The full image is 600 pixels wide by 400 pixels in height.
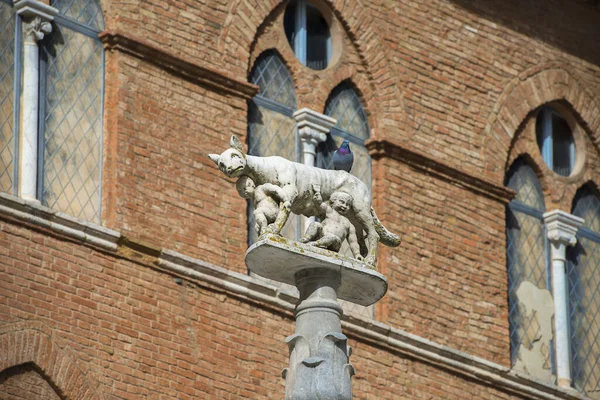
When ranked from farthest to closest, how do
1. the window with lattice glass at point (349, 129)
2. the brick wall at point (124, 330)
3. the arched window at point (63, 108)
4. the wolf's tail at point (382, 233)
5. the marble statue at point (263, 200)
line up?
the window with lattice glass at point (349, 129) < the arched window at point (63, 108) < the brick wall at point (124, 330) < the wolf's tail at point (382, 233) < the marble statue at point (263, 200)

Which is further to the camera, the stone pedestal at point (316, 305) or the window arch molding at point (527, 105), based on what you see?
the window arch molding at point (527, 105)

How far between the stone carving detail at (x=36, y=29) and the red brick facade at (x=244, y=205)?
0.62m

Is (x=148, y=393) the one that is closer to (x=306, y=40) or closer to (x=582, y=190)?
(x=306, y=40)

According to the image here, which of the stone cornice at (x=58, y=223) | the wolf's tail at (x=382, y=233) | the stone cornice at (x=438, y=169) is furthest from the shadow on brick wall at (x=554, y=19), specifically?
the wolf's tail at (x=382, y=233)

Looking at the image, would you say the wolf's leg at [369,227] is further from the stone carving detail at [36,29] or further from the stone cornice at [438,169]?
the stone cornice at [438,169]

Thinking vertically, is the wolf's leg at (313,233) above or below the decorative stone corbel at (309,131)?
below

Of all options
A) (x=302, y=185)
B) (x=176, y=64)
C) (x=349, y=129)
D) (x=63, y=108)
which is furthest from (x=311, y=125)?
(x=302, y=185)

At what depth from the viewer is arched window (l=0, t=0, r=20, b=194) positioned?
17.5 metres

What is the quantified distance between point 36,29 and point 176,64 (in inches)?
56.6

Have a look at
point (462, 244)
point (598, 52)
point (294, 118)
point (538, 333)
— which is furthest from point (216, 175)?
point (598, 52)

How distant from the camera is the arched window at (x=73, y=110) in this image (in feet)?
58.6

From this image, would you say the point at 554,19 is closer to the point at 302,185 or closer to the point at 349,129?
the point at 349,129

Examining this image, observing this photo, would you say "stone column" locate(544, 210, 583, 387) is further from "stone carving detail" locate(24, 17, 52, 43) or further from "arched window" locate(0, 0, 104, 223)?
"stone carving detail" locate(24, 17, 52, 43)

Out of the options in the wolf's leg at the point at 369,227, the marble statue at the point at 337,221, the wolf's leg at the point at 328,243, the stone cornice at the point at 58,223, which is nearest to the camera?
the wolf's leg at the point at 328,243
